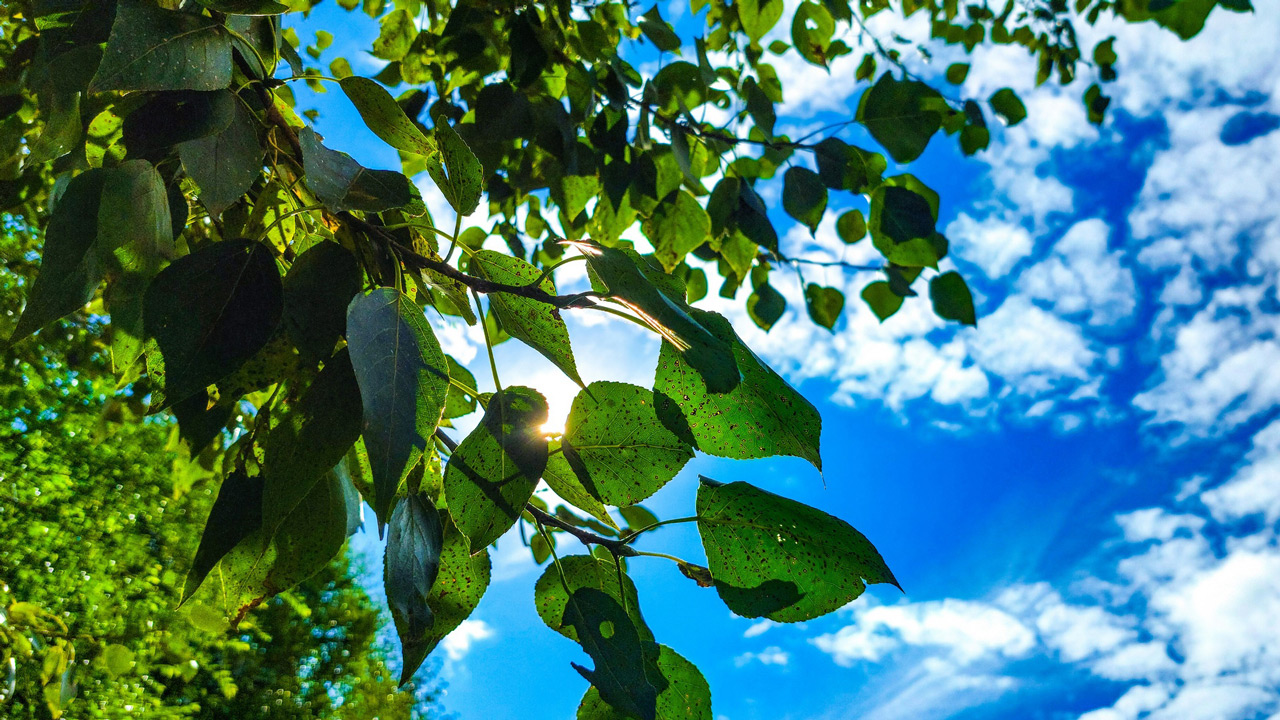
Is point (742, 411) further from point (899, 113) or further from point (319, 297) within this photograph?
point (899, 113)

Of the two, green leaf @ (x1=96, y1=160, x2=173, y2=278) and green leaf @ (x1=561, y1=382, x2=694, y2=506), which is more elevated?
green leaf @ (x1=96, y1=160, x2=173, y2=278)

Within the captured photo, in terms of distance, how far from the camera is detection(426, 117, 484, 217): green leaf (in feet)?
0.85

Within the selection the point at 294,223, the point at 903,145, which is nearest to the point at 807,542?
the point at 294,223

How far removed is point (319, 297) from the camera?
10.1 inches

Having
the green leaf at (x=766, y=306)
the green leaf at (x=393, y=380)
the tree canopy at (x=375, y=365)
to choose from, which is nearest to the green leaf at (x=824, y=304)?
the green leaf at (x=766, y=306)

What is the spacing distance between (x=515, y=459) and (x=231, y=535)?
0.12m

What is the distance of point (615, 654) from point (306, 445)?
0.13m

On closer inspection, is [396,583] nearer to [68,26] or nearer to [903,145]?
[68,26]

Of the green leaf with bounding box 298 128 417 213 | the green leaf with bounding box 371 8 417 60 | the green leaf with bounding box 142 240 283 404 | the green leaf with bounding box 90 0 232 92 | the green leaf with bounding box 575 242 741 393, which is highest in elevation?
the green leaf with bounding box 371 8 417 60

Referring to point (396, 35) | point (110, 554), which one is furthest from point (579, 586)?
point (110, 554)

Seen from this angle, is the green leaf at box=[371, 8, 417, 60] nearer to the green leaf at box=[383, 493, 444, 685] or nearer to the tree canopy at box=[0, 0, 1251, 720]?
the tree canopy at box=[0, 0, 1251, 720]

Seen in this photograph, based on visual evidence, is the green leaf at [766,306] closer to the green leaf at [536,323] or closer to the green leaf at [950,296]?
the green leaf at [950,296]

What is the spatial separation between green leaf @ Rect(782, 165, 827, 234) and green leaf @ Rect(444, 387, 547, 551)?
0.51 meters

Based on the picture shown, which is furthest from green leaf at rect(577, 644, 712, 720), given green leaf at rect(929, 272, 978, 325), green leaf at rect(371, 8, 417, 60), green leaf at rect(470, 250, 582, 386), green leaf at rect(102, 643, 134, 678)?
green leaf at rect(371, 8, 417, 60)
